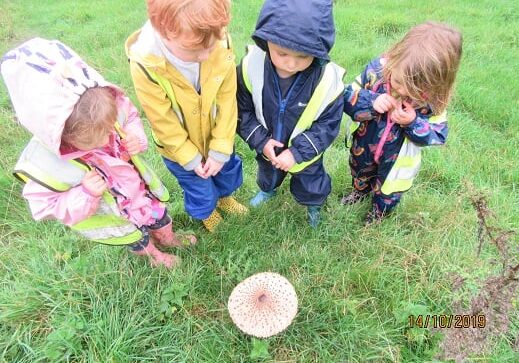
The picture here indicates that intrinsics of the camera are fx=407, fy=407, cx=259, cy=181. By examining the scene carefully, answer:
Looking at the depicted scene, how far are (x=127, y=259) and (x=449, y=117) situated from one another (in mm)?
3138

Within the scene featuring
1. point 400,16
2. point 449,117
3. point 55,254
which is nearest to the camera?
point 55,254

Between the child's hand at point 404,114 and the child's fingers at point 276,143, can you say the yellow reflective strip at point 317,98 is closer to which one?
the child's fingers at point 276,143

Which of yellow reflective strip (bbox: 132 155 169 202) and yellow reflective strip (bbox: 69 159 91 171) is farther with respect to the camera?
yellow reflective strip (bbox: 132 155 169 202)

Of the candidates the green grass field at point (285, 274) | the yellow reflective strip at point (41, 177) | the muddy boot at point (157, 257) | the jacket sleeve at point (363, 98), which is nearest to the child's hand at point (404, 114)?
the jacket sleeve at point (363, 98)

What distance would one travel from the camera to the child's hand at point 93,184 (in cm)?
185

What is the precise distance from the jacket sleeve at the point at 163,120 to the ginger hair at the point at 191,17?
A: 317 millimetres

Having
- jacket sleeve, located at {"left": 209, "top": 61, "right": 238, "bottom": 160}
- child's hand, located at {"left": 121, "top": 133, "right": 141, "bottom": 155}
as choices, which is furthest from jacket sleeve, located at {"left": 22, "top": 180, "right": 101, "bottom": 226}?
jacket sleeve, located at {"left": 209, "top": 61, "right": 238, "bottom": 160}

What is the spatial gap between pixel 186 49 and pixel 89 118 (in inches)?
19.9

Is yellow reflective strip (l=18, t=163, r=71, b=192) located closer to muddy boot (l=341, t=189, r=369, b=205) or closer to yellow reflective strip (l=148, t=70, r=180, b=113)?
yellow reflective strip (l=148, t=70, r=180, b=113)

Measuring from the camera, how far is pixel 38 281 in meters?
2.42

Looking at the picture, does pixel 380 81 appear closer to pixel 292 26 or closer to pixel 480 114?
pixel 292 26

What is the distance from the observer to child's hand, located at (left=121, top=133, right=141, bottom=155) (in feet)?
6.68

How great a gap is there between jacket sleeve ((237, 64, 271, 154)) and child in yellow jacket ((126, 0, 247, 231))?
0.34 ft

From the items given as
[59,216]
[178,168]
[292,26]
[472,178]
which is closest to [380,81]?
[292,26]
